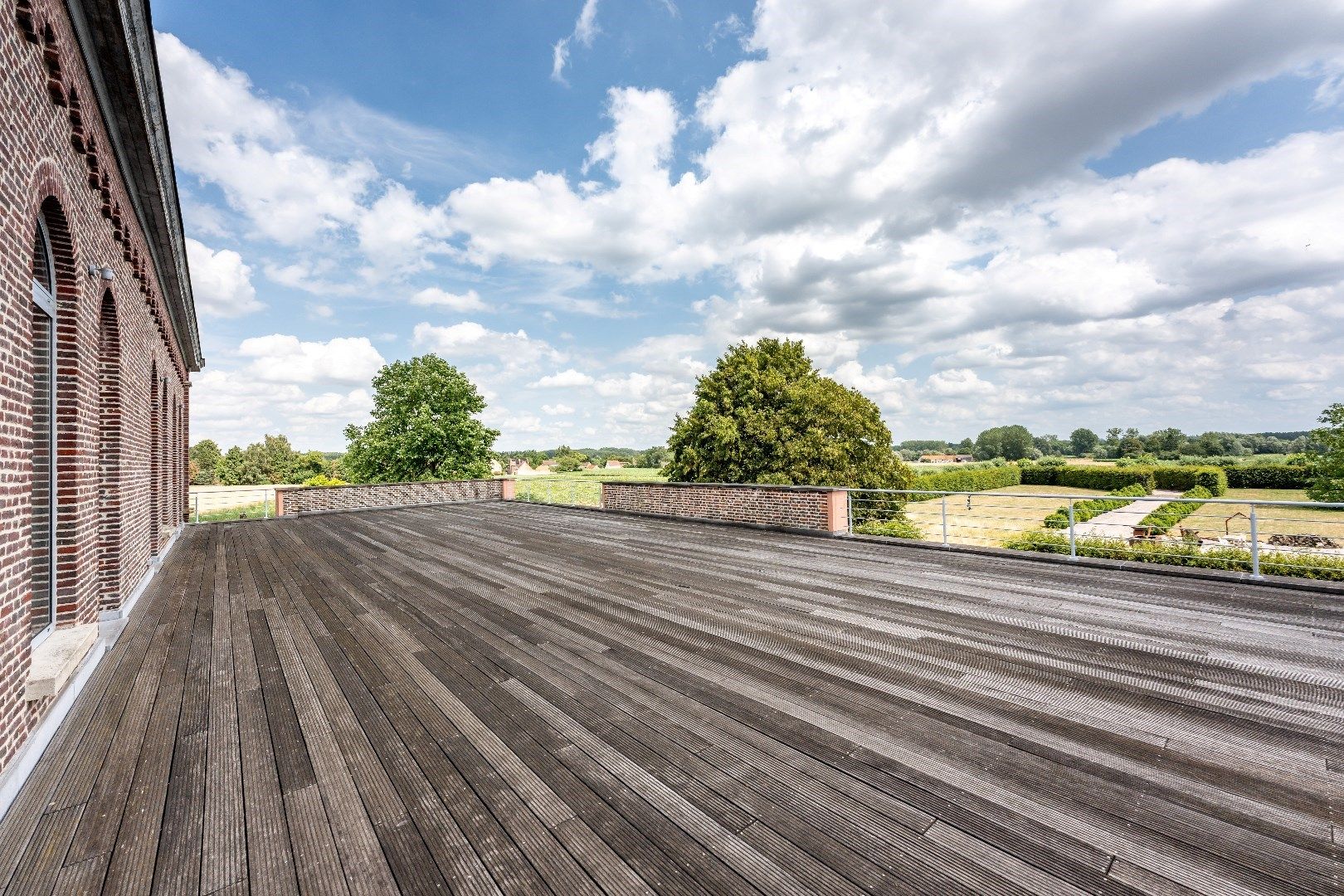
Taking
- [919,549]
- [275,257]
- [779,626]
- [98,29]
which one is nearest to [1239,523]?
[919,549]

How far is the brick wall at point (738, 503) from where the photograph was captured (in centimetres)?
813

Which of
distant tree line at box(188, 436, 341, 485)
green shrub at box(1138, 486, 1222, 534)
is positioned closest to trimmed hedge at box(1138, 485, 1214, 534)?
green shrub at box(1138, 486, 1222, 534)

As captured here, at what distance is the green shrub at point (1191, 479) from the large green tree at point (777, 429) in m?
29.4

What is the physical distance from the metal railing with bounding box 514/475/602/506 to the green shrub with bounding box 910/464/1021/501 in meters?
24.0

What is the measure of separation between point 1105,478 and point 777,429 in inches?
1349

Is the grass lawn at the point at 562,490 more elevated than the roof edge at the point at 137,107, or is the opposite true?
the roof edge at the point at 137,107

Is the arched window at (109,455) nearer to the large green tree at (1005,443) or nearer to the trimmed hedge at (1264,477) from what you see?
the trimmed hedge at (1264,477)

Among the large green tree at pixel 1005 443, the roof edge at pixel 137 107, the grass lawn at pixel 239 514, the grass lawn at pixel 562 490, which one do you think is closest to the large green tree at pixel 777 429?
the grass lawn at pixel 562 490

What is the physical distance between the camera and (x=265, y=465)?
4956 centimetres

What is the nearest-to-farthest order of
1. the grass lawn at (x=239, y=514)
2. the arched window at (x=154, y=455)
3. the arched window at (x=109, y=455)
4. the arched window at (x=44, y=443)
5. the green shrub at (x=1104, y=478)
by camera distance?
the arched window at (x=44, y=443) → the arched window at (x=109, y=455) → the arched window at (x=154, y=455) → the grass lawn at (x=239, y=514) → the green shrub at (x=1104, y=478)

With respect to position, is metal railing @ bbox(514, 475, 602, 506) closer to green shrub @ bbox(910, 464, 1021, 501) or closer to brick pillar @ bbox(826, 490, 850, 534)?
brick pillar @ bbox(826, 490, 850, 534)

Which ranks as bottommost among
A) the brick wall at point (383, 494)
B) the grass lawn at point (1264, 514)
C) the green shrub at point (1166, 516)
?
the grass lawn at point (1264, 514)

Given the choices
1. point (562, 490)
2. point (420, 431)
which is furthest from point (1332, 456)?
point (420, 431)

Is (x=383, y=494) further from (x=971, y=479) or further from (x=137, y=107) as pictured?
(x=971, y=479)
